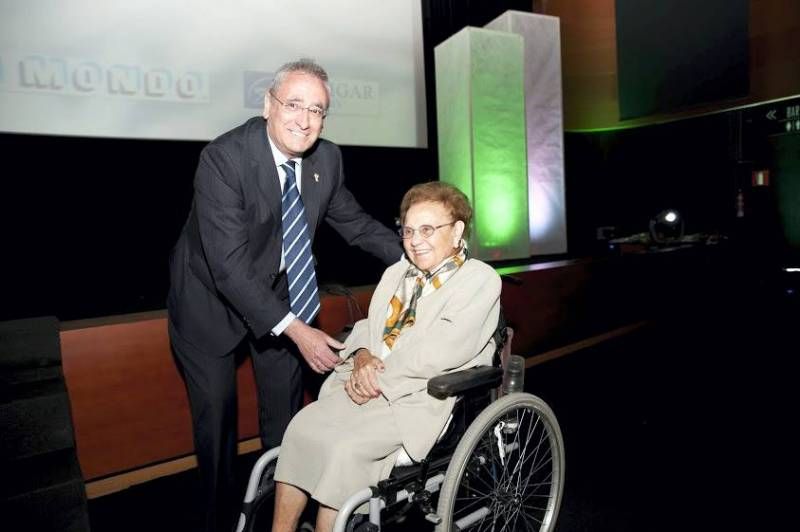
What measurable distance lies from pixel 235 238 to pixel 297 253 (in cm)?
23

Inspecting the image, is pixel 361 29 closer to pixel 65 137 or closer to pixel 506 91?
pixel 506 91

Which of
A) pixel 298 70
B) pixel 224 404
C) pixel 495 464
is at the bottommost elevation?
pixel 495 464

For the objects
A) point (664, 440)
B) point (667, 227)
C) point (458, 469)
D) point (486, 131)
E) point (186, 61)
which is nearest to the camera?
point (458, 469)

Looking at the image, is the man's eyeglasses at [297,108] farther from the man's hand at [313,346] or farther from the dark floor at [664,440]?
the dark floor at [664,440]

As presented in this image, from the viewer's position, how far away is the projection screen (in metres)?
2.69

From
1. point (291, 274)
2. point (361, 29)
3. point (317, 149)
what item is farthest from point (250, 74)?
point (291, 274)

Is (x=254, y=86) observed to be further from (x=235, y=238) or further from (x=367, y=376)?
(x=367, y=376)

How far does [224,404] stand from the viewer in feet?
5.75

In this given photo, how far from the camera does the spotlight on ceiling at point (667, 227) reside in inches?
219

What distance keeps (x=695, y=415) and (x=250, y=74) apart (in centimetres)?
313

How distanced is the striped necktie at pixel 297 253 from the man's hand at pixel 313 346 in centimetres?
18

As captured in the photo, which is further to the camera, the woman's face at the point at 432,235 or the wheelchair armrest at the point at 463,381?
the woman's face at the point at 432,235

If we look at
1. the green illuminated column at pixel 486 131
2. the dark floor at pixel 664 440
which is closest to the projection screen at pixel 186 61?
the green illuminated column at pixel 486 131

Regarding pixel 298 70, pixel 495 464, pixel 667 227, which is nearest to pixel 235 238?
pixel 298 70
